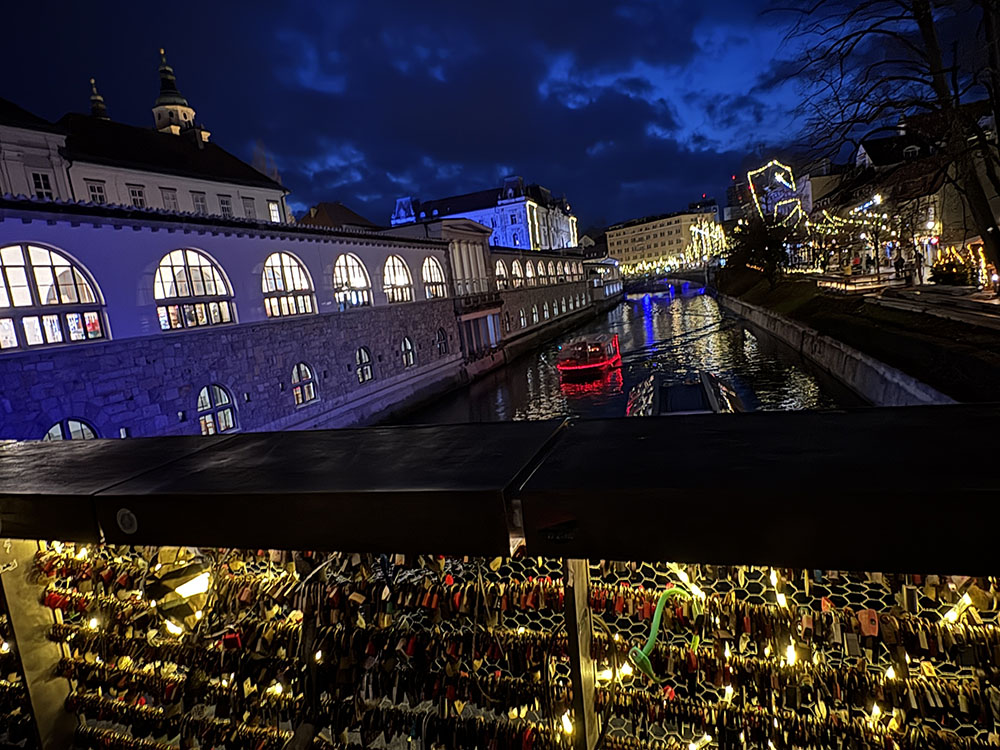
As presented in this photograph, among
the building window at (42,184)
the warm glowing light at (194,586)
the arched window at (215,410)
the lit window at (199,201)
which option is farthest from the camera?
the lit window at (199,201)

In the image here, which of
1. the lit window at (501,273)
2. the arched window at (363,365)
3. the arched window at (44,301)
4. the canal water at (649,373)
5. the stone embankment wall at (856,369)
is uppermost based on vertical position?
the lit window at (501,273)

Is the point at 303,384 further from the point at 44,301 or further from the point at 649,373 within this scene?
the point at 649,373

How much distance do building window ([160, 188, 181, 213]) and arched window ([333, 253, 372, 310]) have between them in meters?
17.2

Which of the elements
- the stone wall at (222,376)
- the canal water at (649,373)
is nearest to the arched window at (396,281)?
the stone wall at (222,376)

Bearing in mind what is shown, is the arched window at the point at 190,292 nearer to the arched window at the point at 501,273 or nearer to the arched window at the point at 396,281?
the arched window at the point at 396,281

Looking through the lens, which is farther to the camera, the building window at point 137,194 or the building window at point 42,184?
the building window at point 137,194

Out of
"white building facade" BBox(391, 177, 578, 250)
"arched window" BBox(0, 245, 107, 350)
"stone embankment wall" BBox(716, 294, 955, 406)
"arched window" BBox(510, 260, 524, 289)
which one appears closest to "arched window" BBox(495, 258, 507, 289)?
"arched window" BBox(510, 260, 524, 289)

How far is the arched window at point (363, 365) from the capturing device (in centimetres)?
2814

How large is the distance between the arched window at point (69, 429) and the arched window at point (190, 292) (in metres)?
3.90

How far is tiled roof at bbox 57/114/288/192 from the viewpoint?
35.0 m

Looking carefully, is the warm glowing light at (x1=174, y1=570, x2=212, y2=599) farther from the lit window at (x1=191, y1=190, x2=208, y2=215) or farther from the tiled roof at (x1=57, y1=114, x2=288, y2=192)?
the lit window at (x1=191, y1=190, x2=208, y2=215)

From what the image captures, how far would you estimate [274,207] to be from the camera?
4609 cm

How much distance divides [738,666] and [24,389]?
17.4 m

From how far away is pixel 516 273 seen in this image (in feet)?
197
